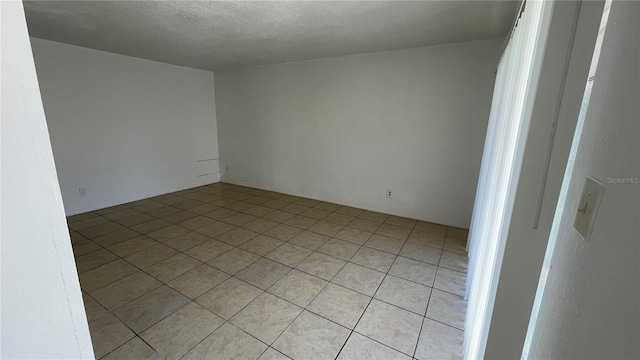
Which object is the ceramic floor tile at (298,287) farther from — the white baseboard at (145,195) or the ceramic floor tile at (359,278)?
the white baseboard at (145,195)

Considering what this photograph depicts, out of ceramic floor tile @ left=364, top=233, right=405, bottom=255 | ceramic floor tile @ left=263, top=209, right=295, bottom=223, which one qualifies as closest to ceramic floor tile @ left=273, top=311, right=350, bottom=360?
ceramic floor tile @ left=364, top=233, right=405, bottom=255

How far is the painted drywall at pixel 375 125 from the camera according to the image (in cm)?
320

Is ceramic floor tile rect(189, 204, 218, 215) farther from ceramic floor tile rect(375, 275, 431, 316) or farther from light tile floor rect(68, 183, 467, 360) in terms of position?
ceramic floor tile rect(375, 275, 431, 316)

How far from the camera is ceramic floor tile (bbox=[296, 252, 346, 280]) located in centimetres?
242

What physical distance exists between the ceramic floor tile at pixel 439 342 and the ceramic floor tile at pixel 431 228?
1.64 metres

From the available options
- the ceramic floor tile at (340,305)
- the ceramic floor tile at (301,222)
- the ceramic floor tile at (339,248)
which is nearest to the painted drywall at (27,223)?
the ceramic floor tile at (340,305)

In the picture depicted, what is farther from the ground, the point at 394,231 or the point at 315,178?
the point at 315,178

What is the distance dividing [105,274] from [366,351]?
7.90 feet

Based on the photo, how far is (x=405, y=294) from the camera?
2139 mm

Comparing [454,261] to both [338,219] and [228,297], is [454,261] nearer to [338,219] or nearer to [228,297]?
[338,219]

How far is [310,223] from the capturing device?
141 inches

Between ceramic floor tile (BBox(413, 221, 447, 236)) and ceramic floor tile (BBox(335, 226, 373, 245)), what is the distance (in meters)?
0.74

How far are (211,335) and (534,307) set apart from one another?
180cm

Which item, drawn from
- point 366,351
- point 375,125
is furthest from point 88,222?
point 375,125
